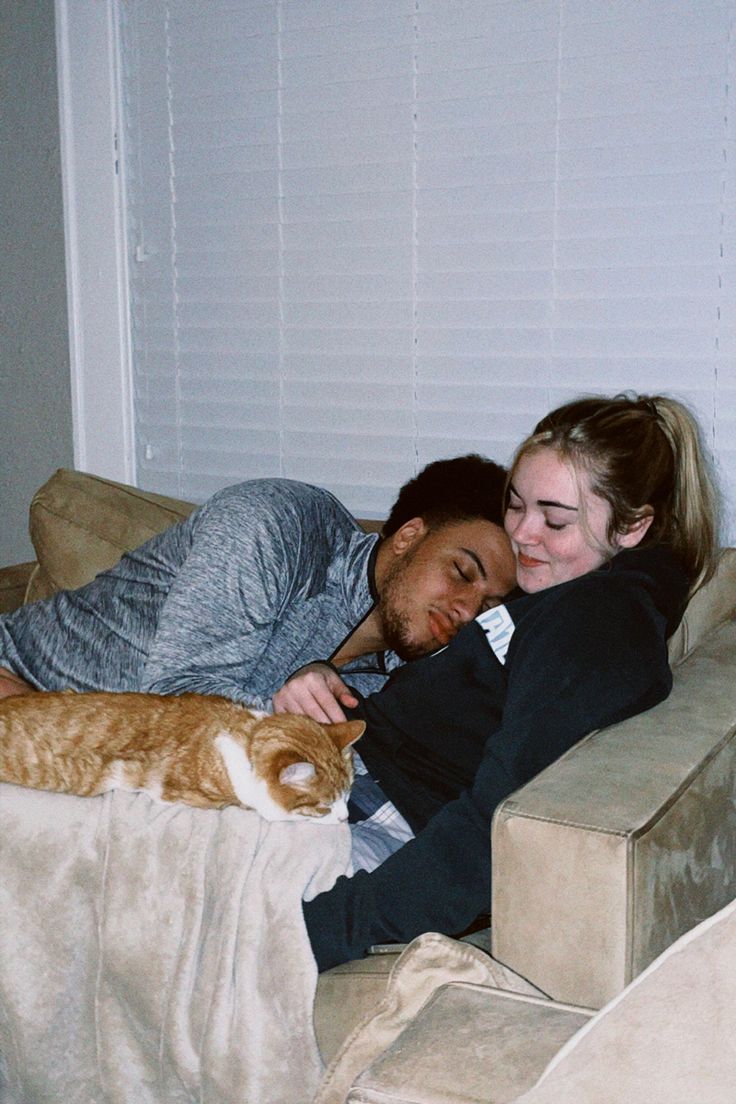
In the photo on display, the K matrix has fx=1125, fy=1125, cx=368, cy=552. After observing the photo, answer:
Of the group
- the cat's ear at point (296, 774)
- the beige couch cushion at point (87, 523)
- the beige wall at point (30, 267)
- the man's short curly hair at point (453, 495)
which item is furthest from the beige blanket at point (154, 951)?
the beige wall at point (30, 267)

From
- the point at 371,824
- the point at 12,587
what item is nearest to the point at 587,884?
the point at 371,824

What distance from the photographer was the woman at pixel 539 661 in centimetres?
132

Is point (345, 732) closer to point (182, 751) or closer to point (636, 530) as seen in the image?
point (182, 751)

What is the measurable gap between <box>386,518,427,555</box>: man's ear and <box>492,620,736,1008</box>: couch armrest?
74cm

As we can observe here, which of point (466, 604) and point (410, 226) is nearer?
point (466, 604)

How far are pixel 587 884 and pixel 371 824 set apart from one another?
19.8 inches

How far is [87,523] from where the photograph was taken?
2438 mm

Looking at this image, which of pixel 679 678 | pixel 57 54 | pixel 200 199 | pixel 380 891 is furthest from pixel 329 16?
pixel 380 891

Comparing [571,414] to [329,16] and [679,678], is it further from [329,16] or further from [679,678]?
[329,16]

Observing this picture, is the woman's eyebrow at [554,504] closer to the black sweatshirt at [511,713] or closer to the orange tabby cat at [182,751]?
the black sweatshirt at [511,713]

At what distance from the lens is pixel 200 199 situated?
304 centimetres

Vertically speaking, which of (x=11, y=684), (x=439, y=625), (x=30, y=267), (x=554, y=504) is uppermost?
(x=30, y=267)

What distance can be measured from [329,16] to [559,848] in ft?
7.53

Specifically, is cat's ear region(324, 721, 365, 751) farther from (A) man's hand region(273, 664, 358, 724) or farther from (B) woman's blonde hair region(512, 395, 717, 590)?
(B) woman's blonde hair region(512, 395, 717, 590)
